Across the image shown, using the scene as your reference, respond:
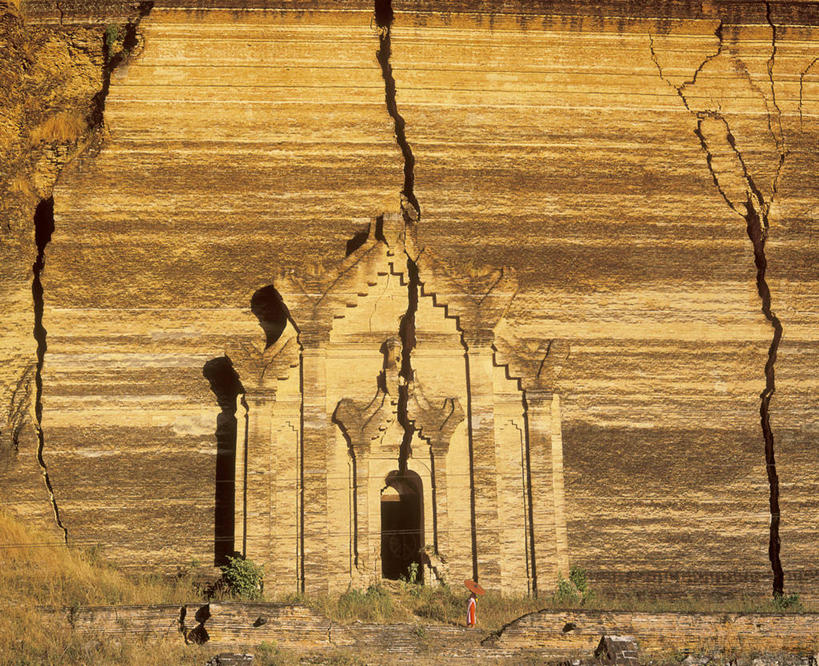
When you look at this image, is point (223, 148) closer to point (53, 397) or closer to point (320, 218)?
point (320, 218)

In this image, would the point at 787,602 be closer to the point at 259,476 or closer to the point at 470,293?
the point at 470,293

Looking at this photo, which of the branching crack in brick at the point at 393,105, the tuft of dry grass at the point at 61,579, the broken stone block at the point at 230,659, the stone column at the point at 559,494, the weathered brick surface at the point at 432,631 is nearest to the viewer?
the broken stone block at the point at 230,659

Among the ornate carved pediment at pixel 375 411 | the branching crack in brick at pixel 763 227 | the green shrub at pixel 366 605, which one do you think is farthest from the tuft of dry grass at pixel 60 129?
the branching crack in brick at pixel 763 227

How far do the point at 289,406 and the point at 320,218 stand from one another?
375 centimetres

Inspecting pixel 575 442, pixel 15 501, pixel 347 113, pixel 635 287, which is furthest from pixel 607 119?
pixel 15 501

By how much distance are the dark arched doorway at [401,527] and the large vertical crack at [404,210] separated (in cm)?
49

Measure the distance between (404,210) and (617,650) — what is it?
8.61 m

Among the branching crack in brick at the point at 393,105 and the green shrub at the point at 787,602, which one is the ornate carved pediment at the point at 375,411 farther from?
the green shrub at the point at 787,602

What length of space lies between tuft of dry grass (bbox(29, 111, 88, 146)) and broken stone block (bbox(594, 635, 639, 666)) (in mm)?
12537

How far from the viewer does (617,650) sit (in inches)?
614

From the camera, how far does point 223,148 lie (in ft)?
69.3

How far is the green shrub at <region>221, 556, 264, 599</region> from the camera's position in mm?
17594

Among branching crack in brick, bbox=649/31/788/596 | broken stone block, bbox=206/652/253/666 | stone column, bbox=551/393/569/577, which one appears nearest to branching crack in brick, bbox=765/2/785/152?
branching crack in brick, bbox=649/31/788/596

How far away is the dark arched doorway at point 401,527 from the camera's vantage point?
1903 centimetres
